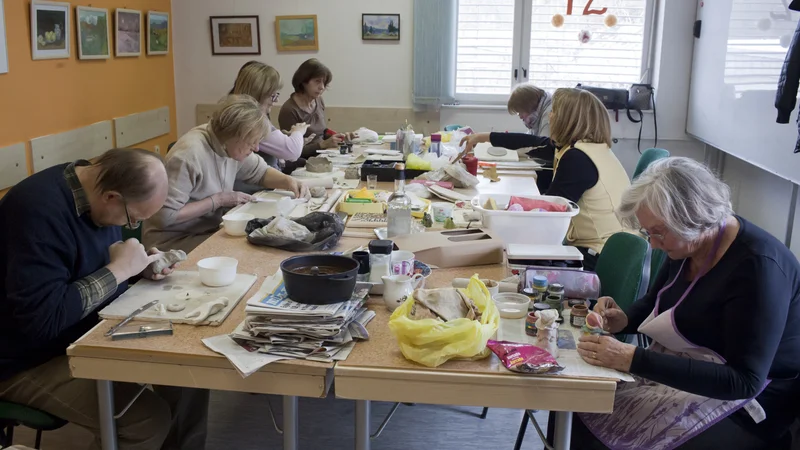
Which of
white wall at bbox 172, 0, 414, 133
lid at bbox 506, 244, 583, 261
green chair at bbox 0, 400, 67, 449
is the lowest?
green chair at bbox 0, 400, 67, 449

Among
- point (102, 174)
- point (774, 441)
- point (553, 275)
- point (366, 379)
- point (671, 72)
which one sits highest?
point (671, 72)

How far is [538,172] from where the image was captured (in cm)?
451

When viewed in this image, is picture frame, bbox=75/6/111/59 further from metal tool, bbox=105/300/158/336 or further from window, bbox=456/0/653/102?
metal tool, bbox=105/300/158/336

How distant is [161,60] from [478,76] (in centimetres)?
285

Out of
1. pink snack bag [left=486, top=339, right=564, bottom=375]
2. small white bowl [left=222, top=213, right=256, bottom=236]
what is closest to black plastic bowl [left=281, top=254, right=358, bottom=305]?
pink snack bag [left=486, top=339, right=564, bottom=375]

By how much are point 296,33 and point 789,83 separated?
13.5ft

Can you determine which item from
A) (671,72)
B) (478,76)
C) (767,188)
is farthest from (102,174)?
(671,72)

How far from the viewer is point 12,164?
4086 millimetres

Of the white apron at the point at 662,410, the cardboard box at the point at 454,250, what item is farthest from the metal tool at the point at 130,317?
the white apron at the point at 662,410

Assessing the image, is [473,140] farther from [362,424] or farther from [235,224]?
[362,424]

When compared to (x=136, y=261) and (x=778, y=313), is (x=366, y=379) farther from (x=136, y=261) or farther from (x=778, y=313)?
(x=778, y=313)

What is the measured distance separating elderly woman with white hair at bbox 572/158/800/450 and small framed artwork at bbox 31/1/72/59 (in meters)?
3.80

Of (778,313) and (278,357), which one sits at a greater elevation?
(778,313)

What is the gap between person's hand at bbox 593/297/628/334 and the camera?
206 centimetres
